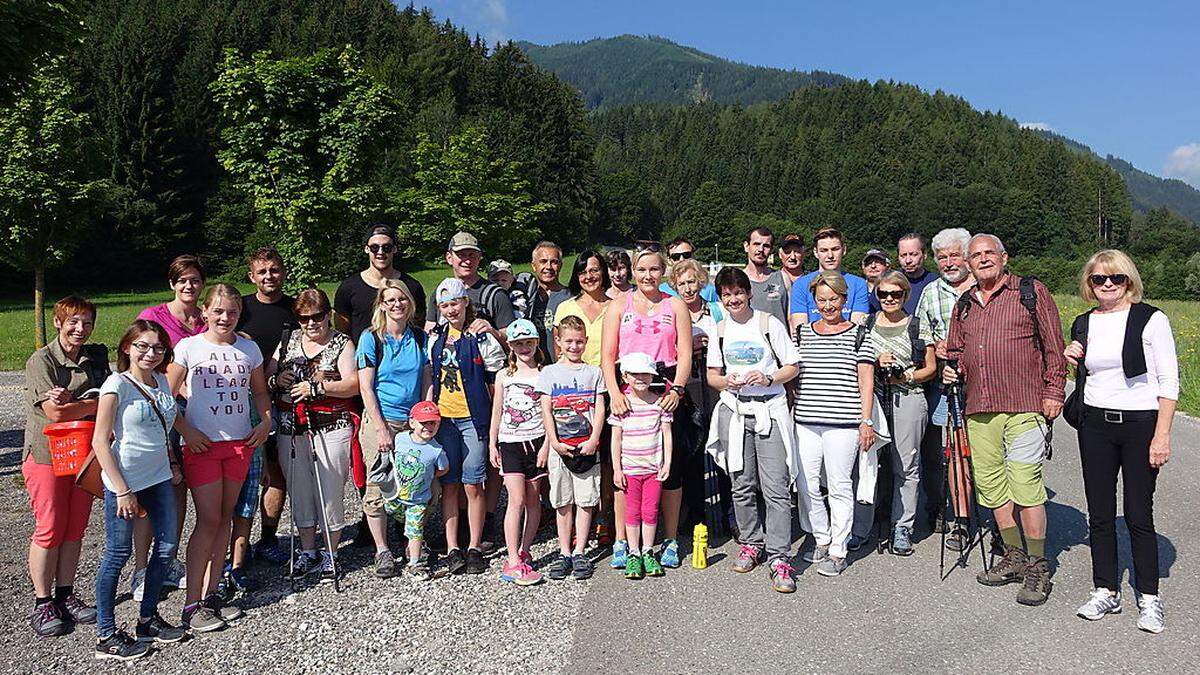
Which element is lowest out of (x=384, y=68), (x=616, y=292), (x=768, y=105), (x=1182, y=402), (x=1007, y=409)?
(x=1182, y=402)

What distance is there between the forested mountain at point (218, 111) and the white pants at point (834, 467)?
29.0m

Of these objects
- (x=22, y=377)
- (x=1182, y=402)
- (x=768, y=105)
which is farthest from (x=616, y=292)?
(x=768, y=105)

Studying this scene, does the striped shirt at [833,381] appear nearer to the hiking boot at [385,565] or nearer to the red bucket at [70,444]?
the hiking boot at [385,565]

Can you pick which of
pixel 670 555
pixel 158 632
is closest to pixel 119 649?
pixel 158 632

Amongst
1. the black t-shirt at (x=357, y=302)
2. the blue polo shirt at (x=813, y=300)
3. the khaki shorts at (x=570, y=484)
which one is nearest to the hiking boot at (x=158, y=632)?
the khaki shorts at (x=570, y=484)

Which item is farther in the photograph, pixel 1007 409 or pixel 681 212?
pixel 681 212

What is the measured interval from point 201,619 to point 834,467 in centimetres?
421

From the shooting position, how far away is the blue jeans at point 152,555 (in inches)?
169

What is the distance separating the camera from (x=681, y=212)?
124 meters

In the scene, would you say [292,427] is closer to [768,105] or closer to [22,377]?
[22,377]

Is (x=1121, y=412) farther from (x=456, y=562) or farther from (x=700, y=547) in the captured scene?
(x=456, y=562)

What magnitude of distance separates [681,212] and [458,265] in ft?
394

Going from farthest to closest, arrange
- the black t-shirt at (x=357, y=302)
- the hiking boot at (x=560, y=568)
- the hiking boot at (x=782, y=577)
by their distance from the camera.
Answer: the black t-shirt at (x=357, y=302)
the hiking boot at (x=560, y=568)
the hiking boot at (x=782, y=577)

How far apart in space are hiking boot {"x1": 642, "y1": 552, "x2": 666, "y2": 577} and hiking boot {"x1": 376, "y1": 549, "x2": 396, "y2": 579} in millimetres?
1773
